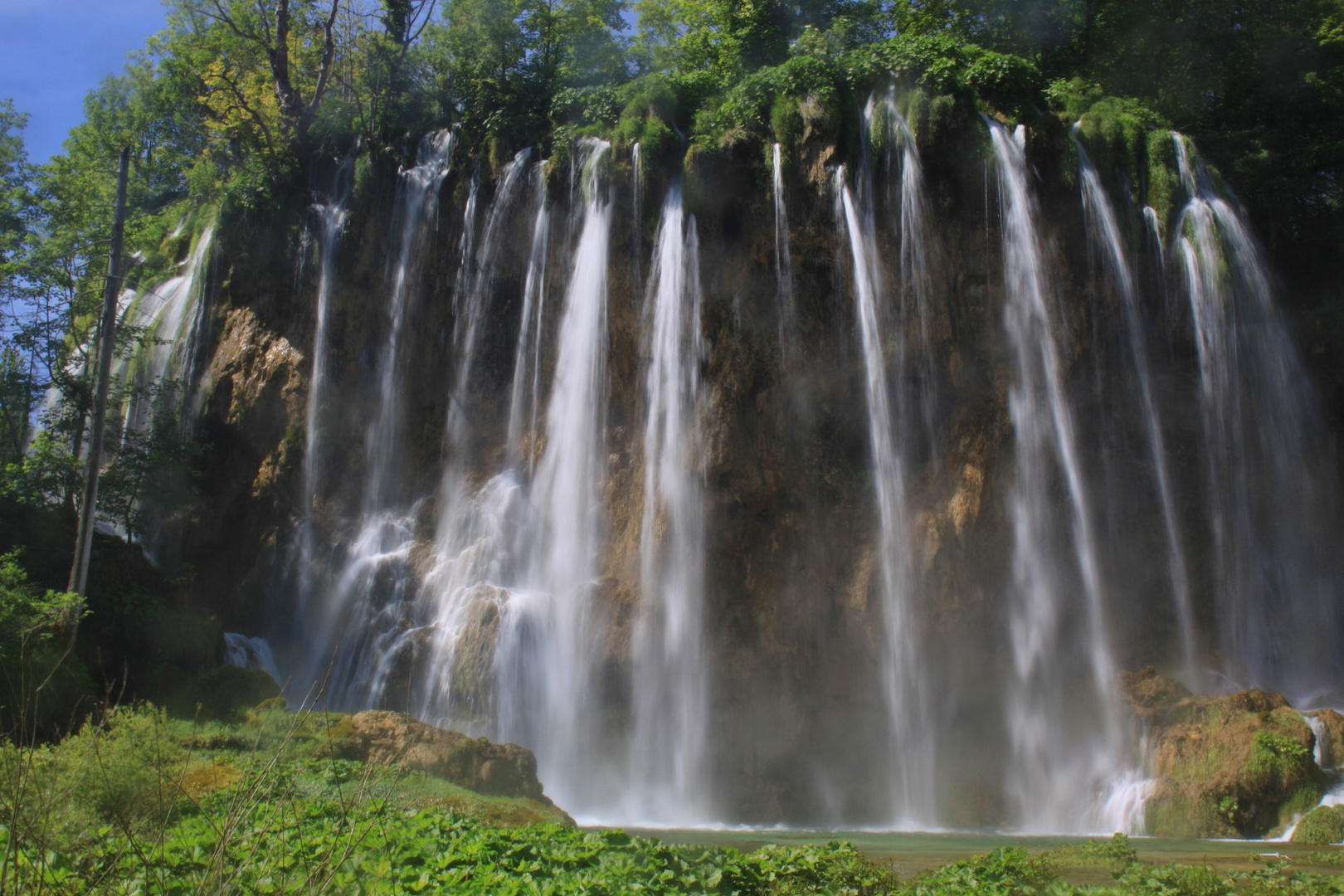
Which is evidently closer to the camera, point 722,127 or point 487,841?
point 487,841

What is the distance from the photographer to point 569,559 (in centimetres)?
1812

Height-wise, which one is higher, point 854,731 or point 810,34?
point 810,34

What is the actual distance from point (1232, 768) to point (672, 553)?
31.1 ft

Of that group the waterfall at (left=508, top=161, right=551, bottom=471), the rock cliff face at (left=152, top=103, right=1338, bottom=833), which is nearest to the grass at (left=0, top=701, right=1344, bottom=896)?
the rock cliff face at (left=152, top=103, right=1338, bottom=833)

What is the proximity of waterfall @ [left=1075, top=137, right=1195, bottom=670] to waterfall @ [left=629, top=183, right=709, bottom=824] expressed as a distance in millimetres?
8106

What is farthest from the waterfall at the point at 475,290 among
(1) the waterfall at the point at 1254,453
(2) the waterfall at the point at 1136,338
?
(1) the waterfall at the point at 1254,453

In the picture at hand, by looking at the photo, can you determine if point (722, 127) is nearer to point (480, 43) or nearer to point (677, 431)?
point (677, 431)

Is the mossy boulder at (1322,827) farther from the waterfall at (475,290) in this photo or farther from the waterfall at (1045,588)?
the waterfall at (475,290)

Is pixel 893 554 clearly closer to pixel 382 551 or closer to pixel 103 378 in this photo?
pixel 382 551

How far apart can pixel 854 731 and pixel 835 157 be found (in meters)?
11.5

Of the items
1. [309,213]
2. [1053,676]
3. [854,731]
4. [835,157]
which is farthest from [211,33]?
[1053,676]

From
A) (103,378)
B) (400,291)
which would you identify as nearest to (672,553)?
(103,378)

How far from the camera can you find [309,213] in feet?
79.5

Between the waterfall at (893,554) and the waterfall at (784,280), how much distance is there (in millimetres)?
1171
